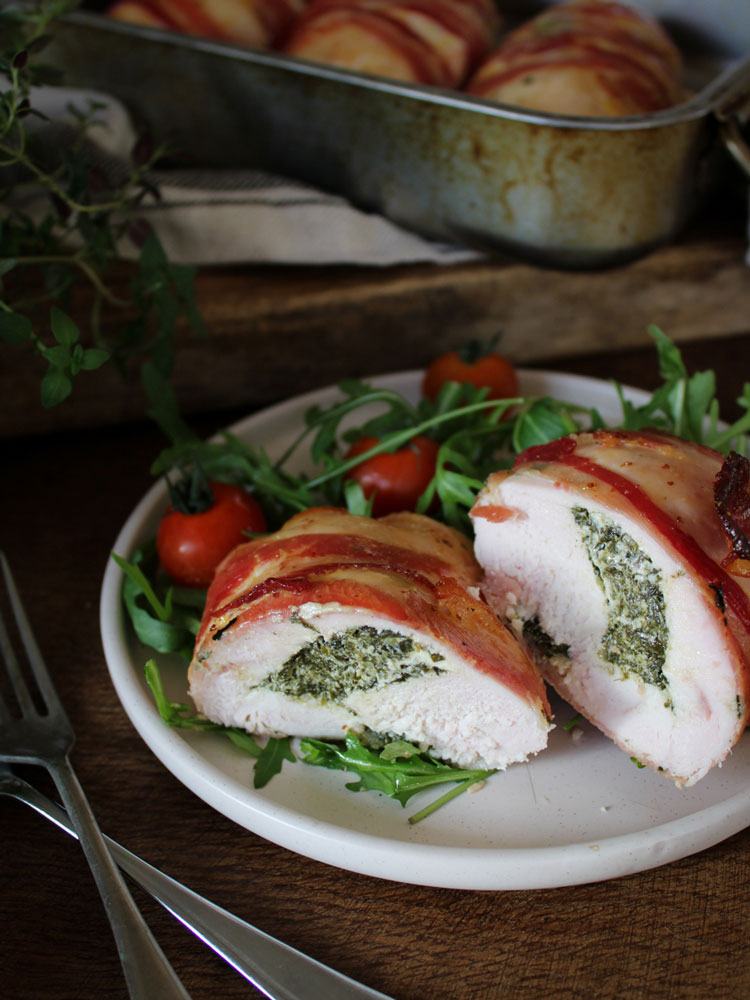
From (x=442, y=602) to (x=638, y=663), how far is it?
0.90 ft

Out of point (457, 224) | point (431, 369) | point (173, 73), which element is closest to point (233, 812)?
point (431, 369)

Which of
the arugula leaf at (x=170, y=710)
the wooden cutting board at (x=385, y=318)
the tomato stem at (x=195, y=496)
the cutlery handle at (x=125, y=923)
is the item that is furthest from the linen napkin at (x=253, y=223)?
the cutlery handle at (x=125, y=923)

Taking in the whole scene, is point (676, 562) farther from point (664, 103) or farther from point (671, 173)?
point (664, 103)

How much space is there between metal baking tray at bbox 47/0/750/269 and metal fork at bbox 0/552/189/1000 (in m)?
1.11

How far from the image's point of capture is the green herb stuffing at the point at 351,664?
1.19 meters

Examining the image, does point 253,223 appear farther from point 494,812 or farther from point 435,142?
point 494,812

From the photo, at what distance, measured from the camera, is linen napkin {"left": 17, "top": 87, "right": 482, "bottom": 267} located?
2.05m

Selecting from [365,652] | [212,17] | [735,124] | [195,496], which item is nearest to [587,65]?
[735,124]

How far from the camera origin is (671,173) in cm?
187

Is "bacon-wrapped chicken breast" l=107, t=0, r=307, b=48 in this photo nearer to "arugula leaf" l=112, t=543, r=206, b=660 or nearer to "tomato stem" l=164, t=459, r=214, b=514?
"tomato stem" l=164, t=459, r=214, b=514

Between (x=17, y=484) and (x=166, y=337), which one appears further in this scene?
(x=17, y=484)

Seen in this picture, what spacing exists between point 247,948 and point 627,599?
2.06 ft

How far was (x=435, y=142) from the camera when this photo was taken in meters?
1.91

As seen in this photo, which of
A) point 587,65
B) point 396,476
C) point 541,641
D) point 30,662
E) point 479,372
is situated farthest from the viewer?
point 587,65
